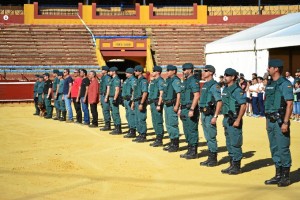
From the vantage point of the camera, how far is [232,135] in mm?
8281

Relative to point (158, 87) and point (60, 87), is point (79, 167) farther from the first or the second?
point (60, 87)

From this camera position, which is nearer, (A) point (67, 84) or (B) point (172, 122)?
(B) point (172, 122)

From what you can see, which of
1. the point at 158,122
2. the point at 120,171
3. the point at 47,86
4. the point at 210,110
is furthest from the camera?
the point at 47,86

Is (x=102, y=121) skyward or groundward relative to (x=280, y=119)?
groundward

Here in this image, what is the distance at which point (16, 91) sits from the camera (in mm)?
26703

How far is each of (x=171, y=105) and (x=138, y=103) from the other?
1.76 metres

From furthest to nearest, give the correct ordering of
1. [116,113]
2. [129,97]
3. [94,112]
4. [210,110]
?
1. [94,112]
2. [116,113]
3. [129,97]
4. [210,110]

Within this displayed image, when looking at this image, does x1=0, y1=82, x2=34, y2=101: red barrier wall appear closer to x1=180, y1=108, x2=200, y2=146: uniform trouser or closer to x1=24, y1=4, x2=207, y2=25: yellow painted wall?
x1=24, y1=4, x2=207, y2=25: yellow painted wall

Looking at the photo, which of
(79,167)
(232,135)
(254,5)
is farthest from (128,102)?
(254,5)

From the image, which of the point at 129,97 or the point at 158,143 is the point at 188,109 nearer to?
the point at 158,143

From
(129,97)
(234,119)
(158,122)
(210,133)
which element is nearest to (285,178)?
(234,119)

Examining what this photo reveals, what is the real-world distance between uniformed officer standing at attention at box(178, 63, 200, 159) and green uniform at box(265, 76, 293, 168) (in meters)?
2.29

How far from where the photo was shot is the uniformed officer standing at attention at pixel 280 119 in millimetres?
7320

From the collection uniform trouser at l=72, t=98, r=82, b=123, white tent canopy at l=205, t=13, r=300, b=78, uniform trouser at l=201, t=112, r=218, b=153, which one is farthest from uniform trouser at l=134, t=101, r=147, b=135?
white tent canopy at l=205, t=13, r=300, b=78
